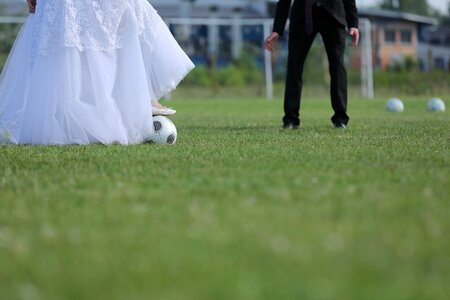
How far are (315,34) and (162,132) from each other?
3.01 metres

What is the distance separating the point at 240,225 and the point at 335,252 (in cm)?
55

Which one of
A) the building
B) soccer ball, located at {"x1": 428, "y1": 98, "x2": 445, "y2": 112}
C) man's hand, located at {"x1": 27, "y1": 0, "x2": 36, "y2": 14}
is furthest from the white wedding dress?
the building

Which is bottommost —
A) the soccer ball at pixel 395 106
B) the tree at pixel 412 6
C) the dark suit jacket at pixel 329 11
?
the tree at pixel 412 6

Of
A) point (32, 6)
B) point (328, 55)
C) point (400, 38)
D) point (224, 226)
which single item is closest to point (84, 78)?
point (32, 6)

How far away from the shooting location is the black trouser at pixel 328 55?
9883 millimetres

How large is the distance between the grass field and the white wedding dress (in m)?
1.09

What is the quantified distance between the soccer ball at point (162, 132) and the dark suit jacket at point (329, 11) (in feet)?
9.24

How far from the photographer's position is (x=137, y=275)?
2.77 meters

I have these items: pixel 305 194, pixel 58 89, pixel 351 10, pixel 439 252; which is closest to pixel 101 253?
pixel 439 252

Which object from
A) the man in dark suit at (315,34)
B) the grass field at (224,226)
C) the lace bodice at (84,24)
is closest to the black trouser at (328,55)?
the man in dark suit at (315,34)

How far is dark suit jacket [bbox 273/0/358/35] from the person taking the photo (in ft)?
32.1

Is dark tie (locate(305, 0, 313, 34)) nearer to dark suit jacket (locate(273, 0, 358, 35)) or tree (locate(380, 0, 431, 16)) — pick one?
dark suit jacket (locate(273, 0, 358, 35))

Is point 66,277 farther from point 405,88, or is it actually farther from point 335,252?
point 405,88

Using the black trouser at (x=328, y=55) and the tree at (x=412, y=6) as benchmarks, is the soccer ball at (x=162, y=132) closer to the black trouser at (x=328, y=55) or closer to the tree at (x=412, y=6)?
the black trouser at (x=328, y=55)
